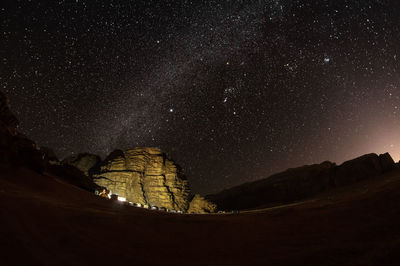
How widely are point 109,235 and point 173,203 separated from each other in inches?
1627

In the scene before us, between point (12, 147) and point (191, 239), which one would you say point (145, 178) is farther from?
point (191, 239)

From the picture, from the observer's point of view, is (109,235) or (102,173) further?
(102,173)

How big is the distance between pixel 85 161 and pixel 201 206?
26.4 m

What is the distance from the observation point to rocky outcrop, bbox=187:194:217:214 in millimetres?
45406

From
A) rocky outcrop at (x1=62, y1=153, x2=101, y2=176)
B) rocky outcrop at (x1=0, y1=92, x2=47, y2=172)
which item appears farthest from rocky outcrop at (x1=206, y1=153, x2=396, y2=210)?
rocky outcrop at (x1=0, y1=92, x2=47, y2=172)

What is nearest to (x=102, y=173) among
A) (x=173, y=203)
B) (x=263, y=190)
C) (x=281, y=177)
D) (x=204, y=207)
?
(x=173, y=203)

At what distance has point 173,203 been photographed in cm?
4678

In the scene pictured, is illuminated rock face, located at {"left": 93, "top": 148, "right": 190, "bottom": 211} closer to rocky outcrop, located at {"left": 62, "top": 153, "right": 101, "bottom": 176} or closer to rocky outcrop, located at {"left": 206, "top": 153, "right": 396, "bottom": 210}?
rocky outcrop, located at {"left": 62, "top": 153, "right": 101, "bottom": 176}

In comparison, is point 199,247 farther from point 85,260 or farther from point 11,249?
point 11,249

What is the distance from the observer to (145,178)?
160 ft

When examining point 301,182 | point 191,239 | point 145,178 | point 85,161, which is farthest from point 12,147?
point 301,182

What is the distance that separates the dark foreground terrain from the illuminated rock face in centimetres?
3854

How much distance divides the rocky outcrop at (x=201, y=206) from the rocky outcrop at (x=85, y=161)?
2230 centimetres

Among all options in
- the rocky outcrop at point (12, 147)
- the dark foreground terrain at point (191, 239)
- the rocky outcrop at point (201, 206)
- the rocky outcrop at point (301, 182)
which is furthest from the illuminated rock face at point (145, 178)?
the dark foreground terrain at point (191, 239)
